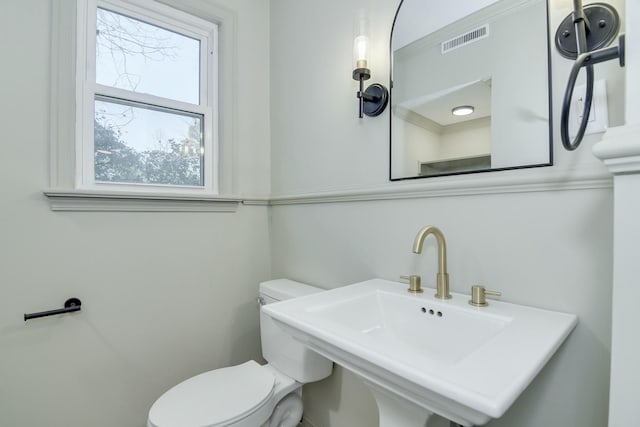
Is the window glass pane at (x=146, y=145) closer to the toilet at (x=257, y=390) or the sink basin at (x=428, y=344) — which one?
the toilet at (x=257, y=390)

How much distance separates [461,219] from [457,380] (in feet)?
1.94

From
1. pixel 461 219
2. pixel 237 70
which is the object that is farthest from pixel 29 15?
pixel 461 219

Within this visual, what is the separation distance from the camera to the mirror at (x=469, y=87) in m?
0.82

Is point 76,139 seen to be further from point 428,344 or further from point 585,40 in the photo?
point 585,40

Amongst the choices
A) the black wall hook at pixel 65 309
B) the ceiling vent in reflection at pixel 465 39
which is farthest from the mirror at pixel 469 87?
the black wall hook at pixel 65 309

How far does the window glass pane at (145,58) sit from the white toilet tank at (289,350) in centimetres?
109

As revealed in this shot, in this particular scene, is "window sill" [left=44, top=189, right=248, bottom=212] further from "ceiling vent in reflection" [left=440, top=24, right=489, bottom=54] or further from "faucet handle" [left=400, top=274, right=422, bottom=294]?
"ceiling vent in reflection" [left=440, top=24, right=489, bottom=54]

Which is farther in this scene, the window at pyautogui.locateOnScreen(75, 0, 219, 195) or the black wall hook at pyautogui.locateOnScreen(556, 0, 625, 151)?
the window at pyautogui.locateOnScreen(75, 0, 219, 195)

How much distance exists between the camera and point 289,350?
1.26 m

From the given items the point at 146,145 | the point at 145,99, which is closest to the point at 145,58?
the point at 145,99

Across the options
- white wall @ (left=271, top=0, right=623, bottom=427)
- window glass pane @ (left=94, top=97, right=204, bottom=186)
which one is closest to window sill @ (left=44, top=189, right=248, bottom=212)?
window glass pane @ (left=94, top=97, right=204, bottom=186)

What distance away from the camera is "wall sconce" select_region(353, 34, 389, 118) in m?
1.14

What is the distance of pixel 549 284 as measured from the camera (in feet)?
2.56

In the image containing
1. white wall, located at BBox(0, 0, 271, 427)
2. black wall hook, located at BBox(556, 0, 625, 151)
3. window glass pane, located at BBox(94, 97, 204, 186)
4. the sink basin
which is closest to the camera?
the sink basin
